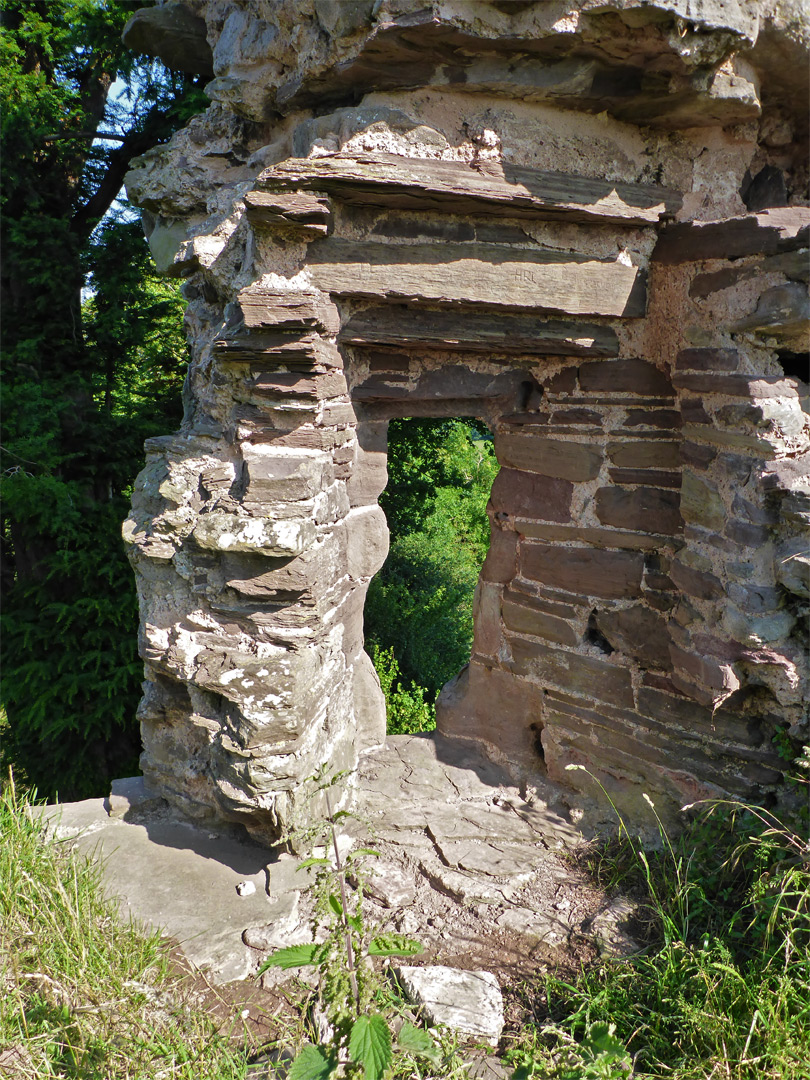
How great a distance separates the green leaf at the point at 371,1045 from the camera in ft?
5.73

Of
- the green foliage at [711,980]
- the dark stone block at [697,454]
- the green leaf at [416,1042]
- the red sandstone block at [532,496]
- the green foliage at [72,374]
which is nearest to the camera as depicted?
the green leaf at [416,1042]

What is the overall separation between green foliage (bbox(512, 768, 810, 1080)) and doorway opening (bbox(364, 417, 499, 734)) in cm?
352

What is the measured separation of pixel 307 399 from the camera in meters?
2.74

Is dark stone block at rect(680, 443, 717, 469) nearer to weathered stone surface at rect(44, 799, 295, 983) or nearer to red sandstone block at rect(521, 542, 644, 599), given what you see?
red sandstone block at rect(521, 542, 644, 599)

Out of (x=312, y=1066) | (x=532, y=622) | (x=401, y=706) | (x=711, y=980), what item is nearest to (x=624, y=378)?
(x=532, y=622)

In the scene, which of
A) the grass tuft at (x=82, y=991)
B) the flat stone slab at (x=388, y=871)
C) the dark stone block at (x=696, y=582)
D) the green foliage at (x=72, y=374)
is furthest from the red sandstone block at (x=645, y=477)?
the green foliage at (x=72, y=374)

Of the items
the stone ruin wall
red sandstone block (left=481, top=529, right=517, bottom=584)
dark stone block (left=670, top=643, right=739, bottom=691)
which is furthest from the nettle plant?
red sandstone block (left=481, top=529, right=517, bottom=584)

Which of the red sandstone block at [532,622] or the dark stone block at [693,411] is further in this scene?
the red sandstone block at [532,622]

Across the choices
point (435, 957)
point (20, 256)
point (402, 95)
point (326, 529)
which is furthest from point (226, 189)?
point (20, 256)

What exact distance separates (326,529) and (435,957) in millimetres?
1547

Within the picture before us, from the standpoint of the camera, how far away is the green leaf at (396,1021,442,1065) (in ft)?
6.37

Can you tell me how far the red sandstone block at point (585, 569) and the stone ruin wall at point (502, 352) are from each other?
0.5 inches

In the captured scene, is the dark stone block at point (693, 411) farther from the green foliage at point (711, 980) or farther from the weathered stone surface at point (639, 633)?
the green foliage at point (711, 980)

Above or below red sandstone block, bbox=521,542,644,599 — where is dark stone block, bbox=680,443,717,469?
above
